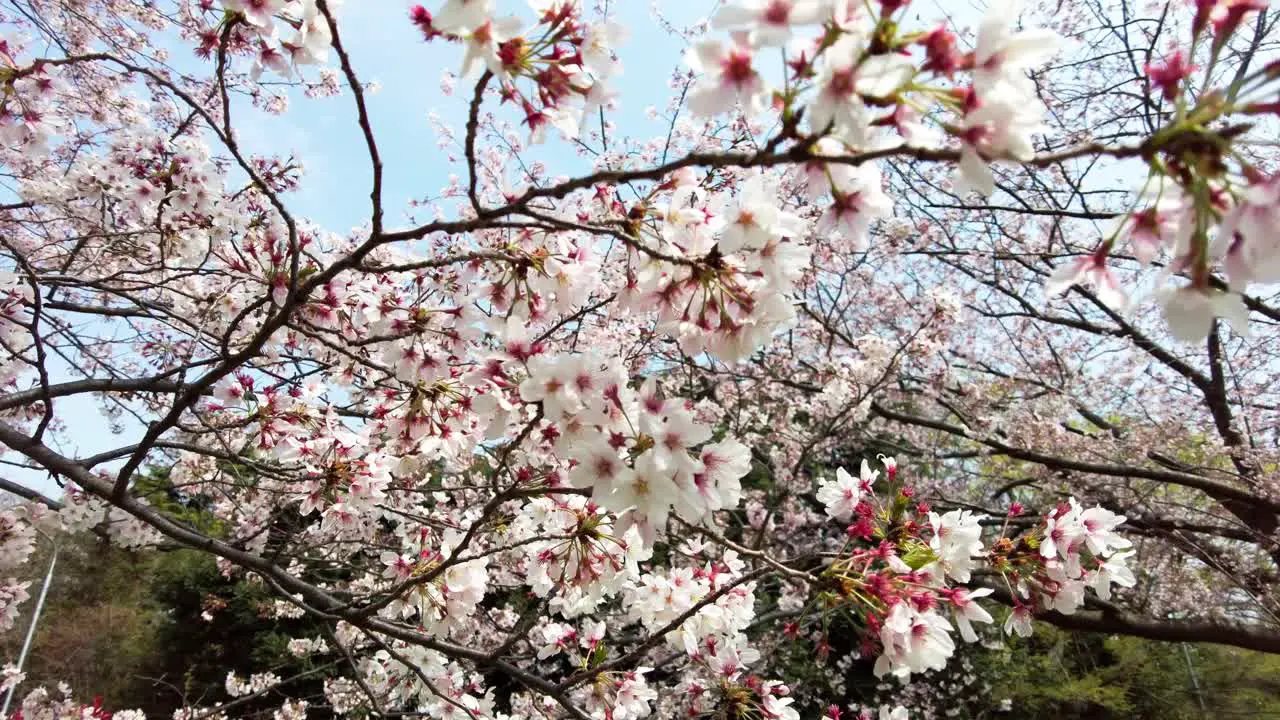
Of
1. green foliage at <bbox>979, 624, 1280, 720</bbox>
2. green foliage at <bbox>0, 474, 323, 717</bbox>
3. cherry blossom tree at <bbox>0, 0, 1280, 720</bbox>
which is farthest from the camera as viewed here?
green foliage at <bbox>0, 474, 323, 717</bbox>

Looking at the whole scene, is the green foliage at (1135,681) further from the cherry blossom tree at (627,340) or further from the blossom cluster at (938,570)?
the blossom cluster at (938,570)

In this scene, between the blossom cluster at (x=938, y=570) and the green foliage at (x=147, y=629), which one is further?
the green foliage at (x=147, y=629)

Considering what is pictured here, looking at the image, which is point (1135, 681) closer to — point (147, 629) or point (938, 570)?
point (938, 570)

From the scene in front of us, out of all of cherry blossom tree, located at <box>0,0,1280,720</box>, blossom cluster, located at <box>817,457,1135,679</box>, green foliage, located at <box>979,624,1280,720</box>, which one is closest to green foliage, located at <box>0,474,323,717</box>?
cherry blossom tree, located at <box>0,0,1280,720</box>

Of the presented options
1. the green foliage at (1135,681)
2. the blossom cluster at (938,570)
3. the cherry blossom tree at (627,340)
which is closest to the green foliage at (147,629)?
the cherry blossom tree at (627,340)

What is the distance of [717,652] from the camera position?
2414 millimetres

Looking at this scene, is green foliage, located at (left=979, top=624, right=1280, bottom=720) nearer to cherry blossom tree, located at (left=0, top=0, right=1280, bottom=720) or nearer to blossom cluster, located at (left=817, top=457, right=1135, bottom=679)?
cherry blossom tree, located at (left=0, top=0, right=1280, bottom=720)

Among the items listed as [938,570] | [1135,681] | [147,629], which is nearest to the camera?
[938,570]

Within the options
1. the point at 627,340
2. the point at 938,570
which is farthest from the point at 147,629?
the point at 938,570

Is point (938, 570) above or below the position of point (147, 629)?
below

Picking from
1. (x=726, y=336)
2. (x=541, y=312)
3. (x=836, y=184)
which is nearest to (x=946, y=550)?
(x=726, y=336)

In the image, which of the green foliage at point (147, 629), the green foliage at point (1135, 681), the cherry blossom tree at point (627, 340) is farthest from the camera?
the green foliage at point (147, 629)

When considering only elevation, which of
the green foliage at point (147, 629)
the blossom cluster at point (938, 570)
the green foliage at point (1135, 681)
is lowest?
the blossom cluster at point (938, 570)

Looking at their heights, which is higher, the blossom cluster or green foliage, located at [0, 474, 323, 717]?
green foliage, located at [0, 474, 323, 717]
